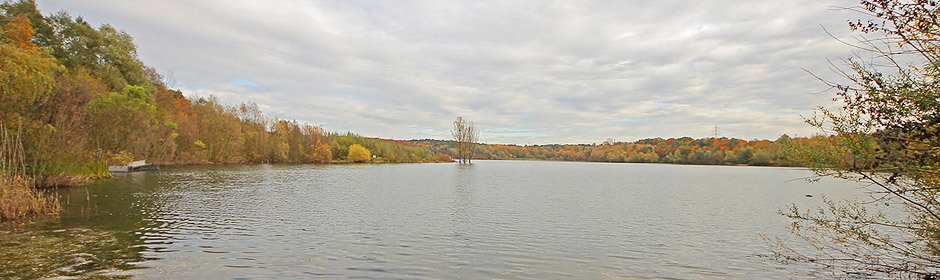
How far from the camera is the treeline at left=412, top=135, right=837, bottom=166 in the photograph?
93938mm

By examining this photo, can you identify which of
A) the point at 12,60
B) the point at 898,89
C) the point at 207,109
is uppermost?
the point at 207,109

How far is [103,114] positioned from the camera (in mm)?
27484

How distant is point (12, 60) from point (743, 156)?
4125 inches

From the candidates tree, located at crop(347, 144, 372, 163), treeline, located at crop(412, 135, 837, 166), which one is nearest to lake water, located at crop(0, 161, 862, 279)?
treeline, located at crop(412, 135, 837, 166)

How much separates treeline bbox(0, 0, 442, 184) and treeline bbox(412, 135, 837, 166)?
154 ft

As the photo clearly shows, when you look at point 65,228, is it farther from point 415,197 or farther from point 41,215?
point 415,197

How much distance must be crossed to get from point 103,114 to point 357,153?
65.6 m

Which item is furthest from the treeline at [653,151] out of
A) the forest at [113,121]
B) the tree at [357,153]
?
the tree at [357,153]

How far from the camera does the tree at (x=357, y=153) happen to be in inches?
3647

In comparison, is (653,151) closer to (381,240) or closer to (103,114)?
(103,114)

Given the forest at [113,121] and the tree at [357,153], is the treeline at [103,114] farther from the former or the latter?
the tree at [357,153]

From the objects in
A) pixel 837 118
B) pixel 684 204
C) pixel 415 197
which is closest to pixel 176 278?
pixel 837 118

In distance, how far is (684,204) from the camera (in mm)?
23312

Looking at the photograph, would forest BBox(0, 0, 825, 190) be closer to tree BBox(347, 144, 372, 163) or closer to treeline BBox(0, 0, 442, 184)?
treeline BBox(0, 0, 442, 184)
